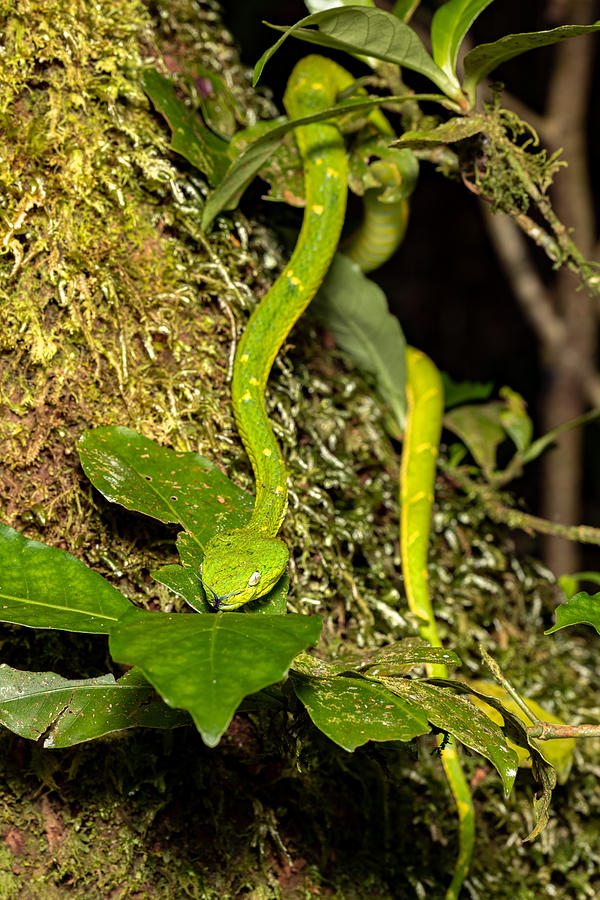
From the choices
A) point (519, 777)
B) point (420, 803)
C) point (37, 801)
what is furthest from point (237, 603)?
point (519, 777)

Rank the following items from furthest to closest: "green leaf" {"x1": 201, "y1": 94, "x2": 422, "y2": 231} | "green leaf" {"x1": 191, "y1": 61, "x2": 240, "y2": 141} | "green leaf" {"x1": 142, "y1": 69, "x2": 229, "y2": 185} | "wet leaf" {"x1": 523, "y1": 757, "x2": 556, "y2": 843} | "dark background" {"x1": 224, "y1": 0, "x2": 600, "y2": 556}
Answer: "dark background" {"x1": 224, "y1": 0, "x2": 600, "y2": 556}, "green leaf" {"x1": 191, "y1": 61, "x2": 240, "y2": 141}, "green leaf" {"x1": 142, "y1": 69, "x2": 229, "y2": 185}, "green leaf" {"x1": 201, "y1": 94, "x2": 422, "y2": 231}, "wet leaf" {"x1": 523, "y1": 757, "x2": 556, "y2": 843}

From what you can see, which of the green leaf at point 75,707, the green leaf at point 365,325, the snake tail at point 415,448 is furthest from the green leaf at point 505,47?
the green leaf at point 75,707

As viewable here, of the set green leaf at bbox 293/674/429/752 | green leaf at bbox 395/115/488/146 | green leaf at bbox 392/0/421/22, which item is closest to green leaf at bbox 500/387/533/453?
green leaf at bbox 395/115/488/146

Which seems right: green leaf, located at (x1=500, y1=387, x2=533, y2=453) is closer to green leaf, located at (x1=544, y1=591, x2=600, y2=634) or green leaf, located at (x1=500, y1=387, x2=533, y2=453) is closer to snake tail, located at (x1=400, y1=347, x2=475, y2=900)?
snake tail, located at (x1=400, y1=347, x2=475, y2=900)

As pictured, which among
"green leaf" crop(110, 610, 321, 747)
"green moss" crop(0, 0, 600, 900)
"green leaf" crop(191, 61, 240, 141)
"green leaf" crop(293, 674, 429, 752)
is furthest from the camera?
"green leaf" crop(191, 61, 240, 141)

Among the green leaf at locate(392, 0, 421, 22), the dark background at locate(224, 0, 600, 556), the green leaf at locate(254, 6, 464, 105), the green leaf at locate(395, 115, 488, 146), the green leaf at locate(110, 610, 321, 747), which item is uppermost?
the green leaf at locate(392, 0, 421, 22)
